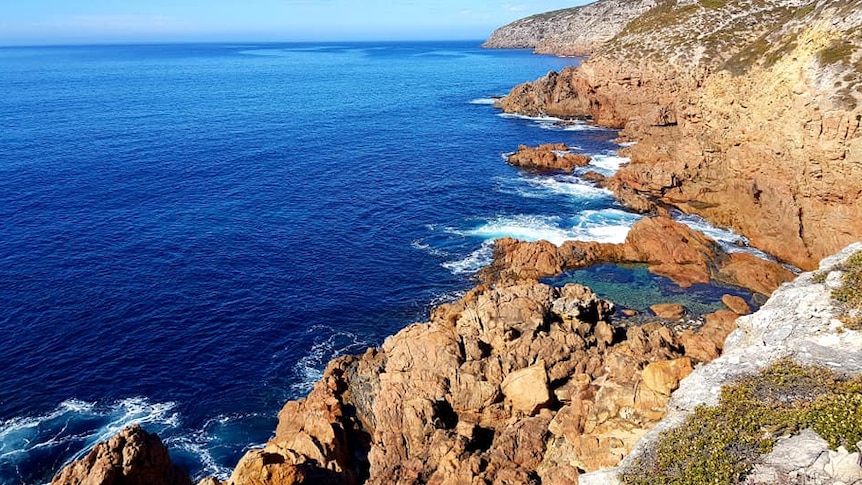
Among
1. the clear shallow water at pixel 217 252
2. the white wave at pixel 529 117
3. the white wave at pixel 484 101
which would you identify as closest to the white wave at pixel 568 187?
the clear shallow water at pixel 217 252

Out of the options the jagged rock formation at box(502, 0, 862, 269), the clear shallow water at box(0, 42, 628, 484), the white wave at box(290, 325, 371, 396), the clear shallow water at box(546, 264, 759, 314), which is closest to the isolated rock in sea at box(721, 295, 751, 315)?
the clear shallow water at box(546, 264, 759, 314)

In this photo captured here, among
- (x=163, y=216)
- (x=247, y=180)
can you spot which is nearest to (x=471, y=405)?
(x=163, y=216)

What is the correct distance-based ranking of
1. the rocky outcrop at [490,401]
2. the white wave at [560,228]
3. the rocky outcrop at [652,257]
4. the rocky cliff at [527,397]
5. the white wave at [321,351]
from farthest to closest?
the white wave at [560,228] → the rocky outcrop at [652,257] → the white wave at [321,351] → the rocky outcrop at [490,401] → the rocky cliff at [527,397]

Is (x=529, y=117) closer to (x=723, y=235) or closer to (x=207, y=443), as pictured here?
(x=723, y=235)

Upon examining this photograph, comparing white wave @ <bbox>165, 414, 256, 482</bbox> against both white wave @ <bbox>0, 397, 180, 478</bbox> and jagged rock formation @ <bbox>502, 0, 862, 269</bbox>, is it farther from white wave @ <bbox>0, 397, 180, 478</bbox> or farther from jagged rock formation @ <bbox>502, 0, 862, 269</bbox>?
jagged rock formation @ <bbox>502, 0, 862, 269</bbox>

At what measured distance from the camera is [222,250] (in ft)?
236

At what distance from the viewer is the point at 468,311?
44875 millimetres

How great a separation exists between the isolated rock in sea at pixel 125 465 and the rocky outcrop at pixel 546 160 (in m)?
83.0

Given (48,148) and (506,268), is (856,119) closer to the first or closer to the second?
(506,268)

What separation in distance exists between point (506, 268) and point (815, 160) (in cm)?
3307

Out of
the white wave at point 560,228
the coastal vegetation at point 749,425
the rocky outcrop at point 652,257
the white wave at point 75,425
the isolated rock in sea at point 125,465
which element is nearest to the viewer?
the coastal vegetation at point 749,425

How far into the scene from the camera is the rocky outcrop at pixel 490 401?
30.1 meters

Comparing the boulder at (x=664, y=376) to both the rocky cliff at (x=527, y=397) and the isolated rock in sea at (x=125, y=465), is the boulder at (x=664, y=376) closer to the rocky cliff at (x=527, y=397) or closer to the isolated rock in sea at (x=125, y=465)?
the rocky cliff at (x=527, y=397)

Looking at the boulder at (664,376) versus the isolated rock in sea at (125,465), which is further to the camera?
the boulder at (664,376)
